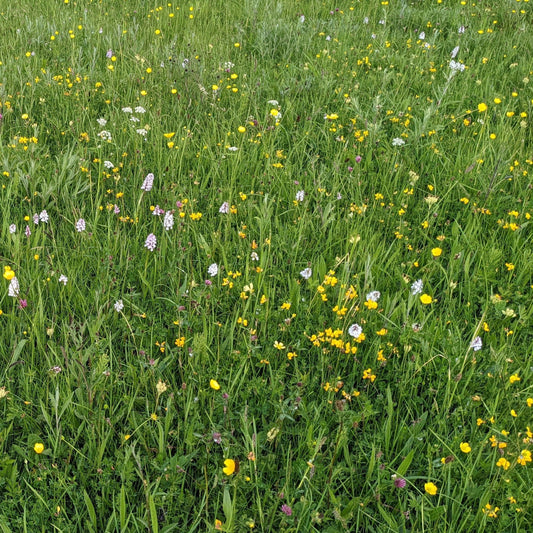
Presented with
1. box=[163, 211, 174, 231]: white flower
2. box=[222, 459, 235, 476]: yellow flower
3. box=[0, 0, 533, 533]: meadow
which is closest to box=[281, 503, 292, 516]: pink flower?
box=[0, 0, 533, 533]: meadow

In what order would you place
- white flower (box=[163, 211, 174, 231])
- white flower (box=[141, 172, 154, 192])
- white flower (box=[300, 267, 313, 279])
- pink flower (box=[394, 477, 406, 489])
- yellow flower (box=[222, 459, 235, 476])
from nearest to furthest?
yellow flower (box=[222, 459, 235, 476])
pink flower (box=[394, 477, 406, 489])
white flower (box=[300, 267, 313, 279])
white flower (box=[163, 211, 174, 231])
white flower (box=[141, 172, 154, 192])

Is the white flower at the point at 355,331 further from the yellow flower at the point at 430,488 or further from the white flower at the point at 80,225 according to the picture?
the white flower at the point at 80,225

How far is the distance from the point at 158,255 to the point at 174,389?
75 cm

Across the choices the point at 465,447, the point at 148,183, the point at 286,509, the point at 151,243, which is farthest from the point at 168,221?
the point at 465,447

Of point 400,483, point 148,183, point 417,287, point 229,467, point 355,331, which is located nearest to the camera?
point 229,467

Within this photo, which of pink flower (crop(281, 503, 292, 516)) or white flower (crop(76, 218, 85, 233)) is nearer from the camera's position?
pink flower (crop(281, 503, 292, 516))

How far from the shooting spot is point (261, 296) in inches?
84.0

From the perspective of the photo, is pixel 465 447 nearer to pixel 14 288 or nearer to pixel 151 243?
pixel 151 243

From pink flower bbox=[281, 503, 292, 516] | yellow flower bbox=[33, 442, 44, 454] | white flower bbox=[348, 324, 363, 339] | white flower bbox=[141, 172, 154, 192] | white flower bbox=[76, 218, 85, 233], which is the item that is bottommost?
yellow flower bbox=[33, 442, 44, 454]

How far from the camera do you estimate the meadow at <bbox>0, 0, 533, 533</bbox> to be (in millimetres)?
1477

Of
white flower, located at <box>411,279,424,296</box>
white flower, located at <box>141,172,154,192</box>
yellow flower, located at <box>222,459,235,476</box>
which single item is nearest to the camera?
yellow flower, located at <box>222,459,235,476</box>

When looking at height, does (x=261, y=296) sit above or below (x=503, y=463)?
below

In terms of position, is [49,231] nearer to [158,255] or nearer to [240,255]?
[158,255]

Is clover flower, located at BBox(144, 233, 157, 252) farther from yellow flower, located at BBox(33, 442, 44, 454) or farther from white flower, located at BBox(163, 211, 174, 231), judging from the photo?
yellow flower, located at BBox(33, 442, 44, 454)
